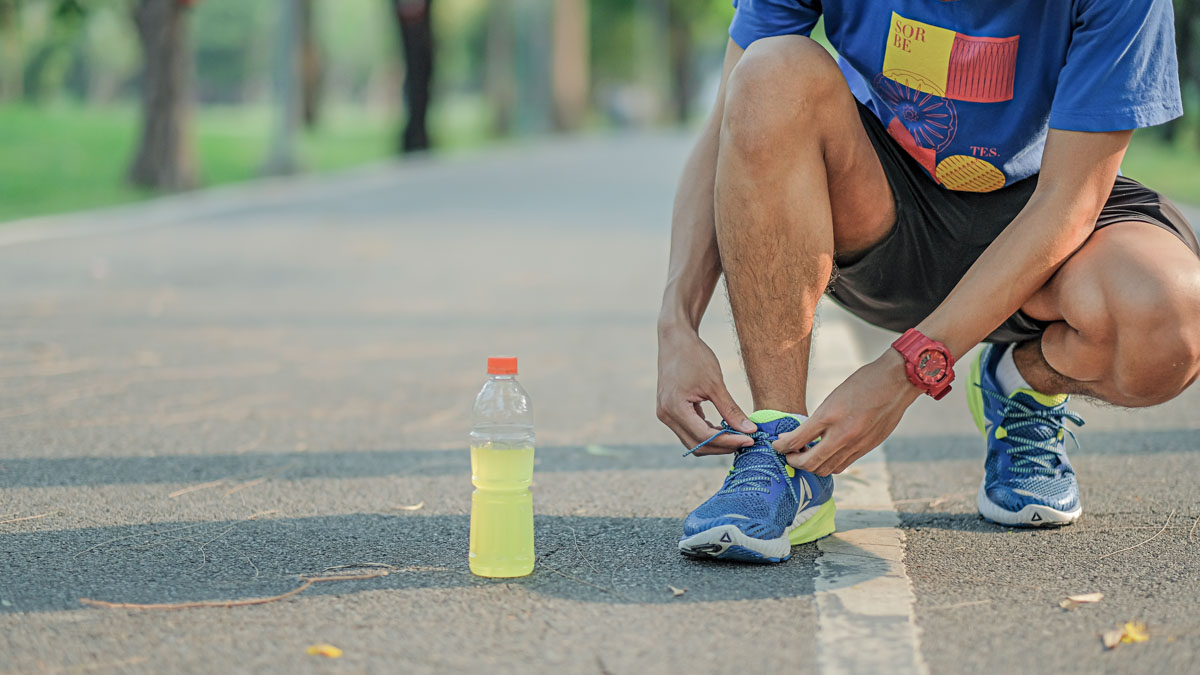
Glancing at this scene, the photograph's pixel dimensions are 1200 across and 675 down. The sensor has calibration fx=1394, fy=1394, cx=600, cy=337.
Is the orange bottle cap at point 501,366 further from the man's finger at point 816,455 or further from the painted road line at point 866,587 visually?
the painted road line at point 866,587

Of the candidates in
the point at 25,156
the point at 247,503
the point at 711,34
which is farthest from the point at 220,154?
the point at 711,34

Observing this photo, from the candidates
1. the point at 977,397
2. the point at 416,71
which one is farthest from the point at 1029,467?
the point at 416,71

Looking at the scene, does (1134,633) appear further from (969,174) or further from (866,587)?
(969,174)

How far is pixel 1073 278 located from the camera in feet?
9.62

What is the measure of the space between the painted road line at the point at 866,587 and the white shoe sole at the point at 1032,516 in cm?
23

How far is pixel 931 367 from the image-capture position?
9.11 feet

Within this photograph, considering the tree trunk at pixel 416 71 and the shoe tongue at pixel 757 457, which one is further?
the tree trunk at pixel 416 71

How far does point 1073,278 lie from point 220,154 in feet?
67.0

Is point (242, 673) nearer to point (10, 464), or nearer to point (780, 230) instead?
point (780, 230)

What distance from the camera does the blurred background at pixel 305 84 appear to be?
15617mm

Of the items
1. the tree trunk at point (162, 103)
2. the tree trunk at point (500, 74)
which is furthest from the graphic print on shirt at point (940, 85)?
the tree trunk at point (500, 74)

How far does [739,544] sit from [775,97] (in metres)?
0.94

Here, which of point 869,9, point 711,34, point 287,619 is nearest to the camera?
point 287,619

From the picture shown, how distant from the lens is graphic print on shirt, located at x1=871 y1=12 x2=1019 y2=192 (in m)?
3.09
